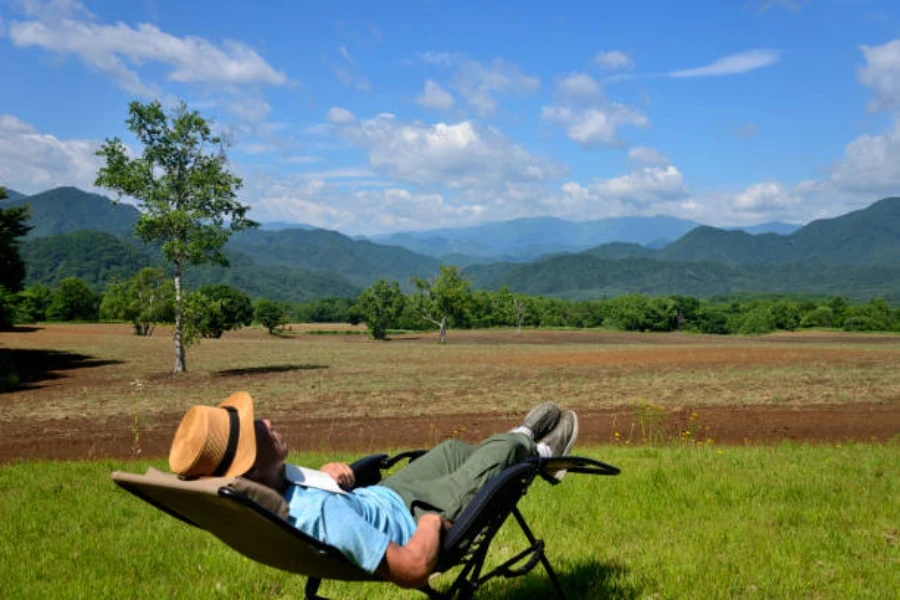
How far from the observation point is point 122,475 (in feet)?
9.44

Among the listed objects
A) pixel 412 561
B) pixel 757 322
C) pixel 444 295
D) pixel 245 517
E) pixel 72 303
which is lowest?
pixel 757 322

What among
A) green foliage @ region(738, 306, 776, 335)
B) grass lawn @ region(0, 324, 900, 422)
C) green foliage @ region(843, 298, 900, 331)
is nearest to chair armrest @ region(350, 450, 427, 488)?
grass lawn @ region(0, 324, 900, 422)

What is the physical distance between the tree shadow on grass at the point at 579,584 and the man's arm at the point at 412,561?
1.54 m

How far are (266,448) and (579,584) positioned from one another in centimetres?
241

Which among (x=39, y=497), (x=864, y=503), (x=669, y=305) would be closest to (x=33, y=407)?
(x=39, y=497)

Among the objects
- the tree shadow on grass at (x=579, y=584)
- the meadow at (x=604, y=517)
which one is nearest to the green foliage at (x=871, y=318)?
the meadow at (x=604, y=517)

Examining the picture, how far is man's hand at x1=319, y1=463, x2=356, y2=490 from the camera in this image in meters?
3.86

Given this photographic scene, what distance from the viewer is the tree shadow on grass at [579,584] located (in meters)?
4.18

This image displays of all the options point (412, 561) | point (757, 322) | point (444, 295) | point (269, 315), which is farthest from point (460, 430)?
point (757, 322)

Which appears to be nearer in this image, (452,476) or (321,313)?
(452,476)

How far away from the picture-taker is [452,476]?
146 inches

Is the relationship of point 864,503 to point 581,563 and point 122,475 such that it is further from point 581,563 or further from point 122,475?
point 122,475

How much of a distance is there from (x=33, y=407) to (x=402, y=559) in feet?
64.5

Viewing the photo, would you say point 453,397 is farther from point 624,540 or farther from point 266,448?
point 266,448
